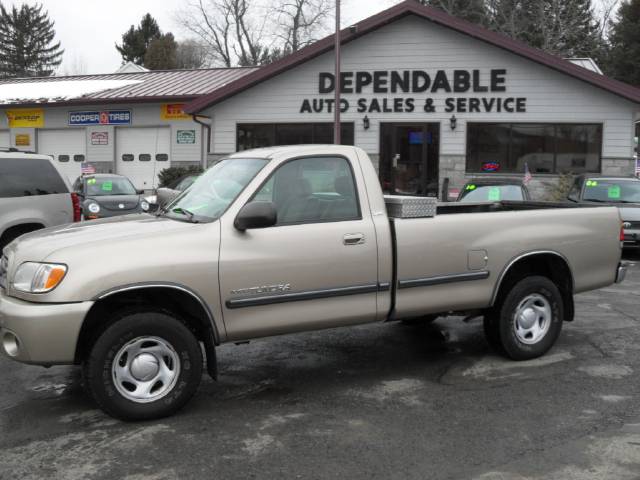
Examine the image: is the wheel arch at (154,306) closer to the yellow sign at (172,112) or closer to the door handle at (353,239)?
the door handle at (353,239)

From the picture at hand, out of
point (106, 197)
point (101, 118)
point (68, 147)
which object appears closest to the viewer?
point (106, 197)

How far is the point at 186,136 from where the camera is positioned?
24953 mm

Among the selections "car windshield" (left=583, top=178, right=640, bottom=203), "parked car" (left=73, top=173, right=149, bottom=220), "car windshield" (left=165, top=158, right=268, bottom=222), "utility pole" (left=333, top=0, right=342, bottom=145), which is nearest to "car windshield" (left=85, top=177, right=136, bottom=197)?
"parked car" (left=73, top=173, right=149, bottom=220)

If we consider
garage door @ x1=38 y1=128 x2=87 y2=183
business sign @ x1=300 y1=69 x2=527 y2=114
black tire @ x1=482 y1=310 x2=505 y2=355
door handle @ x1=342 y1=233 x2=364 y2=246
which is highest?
business sign @ x1=300 y1=69 x2=527 y2=114

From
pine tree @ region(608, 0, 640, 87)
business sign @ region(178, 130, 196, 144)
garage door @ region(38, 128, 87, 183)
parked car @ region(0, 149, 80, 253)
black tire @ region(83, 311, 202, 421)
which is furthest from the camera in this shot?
pine tree @ region(608, 0, 640, 87)

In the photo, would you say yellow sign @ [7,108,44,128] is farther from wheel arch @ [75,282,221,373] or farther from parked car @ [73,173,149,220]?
wheel arch @ [75,282,221,373]

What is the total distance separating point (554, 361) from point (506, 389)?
983 mm

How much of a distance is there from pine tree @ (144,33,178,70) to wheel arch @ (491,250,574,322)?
6223 centimetres

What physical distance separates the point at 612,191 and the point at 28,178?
10905mm

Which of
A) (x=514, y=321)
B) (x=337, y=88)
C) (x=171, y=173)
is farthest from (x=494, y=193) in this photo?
(x=171, y=173)

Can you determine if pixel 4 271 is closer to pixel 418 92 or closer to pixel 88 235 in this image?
pixel 88 235

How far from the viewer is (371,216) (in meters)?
5.30

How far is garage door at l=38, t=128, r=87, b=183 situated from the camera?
→ 26672 millimetres

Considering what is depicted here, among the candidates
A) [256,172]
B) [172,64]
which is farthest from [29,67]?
[256,172]
